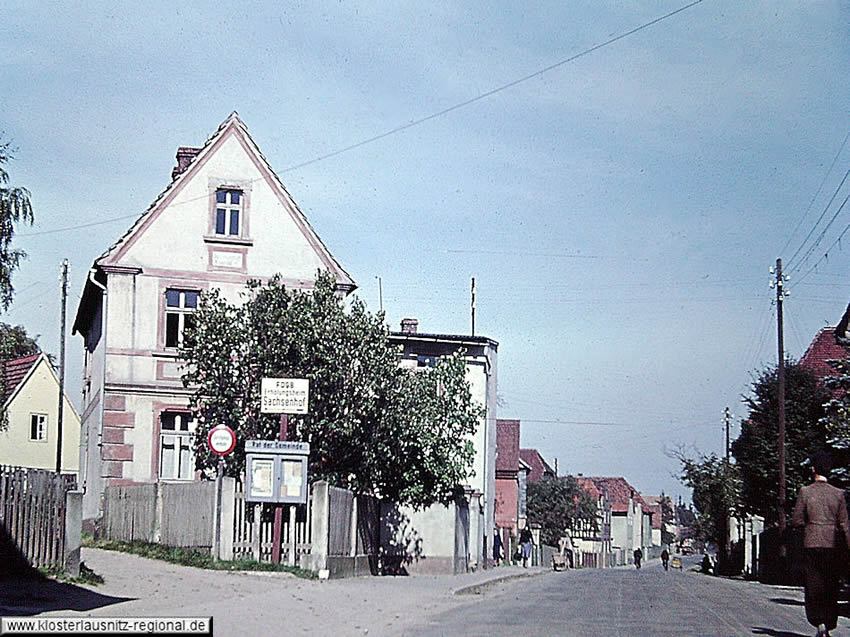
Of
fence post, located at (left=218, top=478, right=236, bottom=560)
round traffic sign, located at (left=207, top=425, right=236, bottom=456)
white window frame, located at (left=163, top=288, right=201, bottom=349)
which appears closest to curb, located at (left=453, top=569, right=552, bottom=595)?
fence post, located at (left=218, top=478, right=236, bottom=560)

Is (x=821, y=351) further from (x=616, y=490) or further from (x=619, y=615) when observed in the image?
(x=616, y=490)

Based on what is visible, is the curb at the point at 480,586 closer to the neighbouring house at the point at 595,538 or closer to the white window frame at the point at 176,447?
the white window frame at the point at 176,447

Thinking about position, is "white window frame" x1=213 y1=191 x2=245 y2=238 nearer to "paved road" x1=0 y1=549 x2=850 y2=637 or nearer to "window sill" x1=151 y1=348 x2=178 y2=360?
"window sill" x1=151 y1=348 x2=178 y2=360

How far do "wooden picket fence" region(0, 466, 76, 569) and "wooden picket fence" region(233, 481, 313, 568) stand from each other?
610 centimetres

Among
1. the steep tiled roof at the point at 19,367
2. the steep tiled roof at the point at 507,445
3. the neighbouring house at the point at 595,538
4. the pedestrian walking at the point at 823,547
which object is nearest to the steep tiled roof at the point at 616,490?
the neighbouring house at the point at 595,538

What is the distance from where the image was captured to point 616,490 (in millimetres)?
139125

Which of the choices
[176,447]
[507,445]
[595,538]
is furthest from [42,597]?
[595,538]

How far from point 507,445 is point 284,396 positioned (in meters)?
48.9

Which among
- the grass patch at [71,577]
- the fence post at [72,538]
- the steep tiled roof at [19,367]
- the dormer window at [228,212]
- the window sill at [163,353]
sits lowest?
the grass patch at [71,577]

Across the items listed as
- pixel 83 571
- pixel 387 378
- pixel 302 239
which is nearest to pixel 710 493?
pixel 302 239

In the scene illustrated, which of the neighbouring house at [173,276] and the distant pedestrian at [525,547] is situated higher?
the neighbouring house at [173,276]

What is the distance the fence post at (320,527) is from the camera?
22656 mm

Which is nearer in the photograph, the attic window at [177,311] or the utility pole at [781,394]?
the attic window at [177,311]

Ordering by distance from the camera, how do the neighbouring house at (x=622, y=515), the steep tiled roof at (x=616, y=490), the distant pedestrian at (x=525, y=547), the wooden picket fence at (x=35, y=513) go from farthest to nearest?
the steep tiled roof at (x=616, y=490) → the neighbouring house at (x=622, y=515) → the distant pedestrian at (x=525, y=547) → the wooden picket fence at (x=35, y=513)
